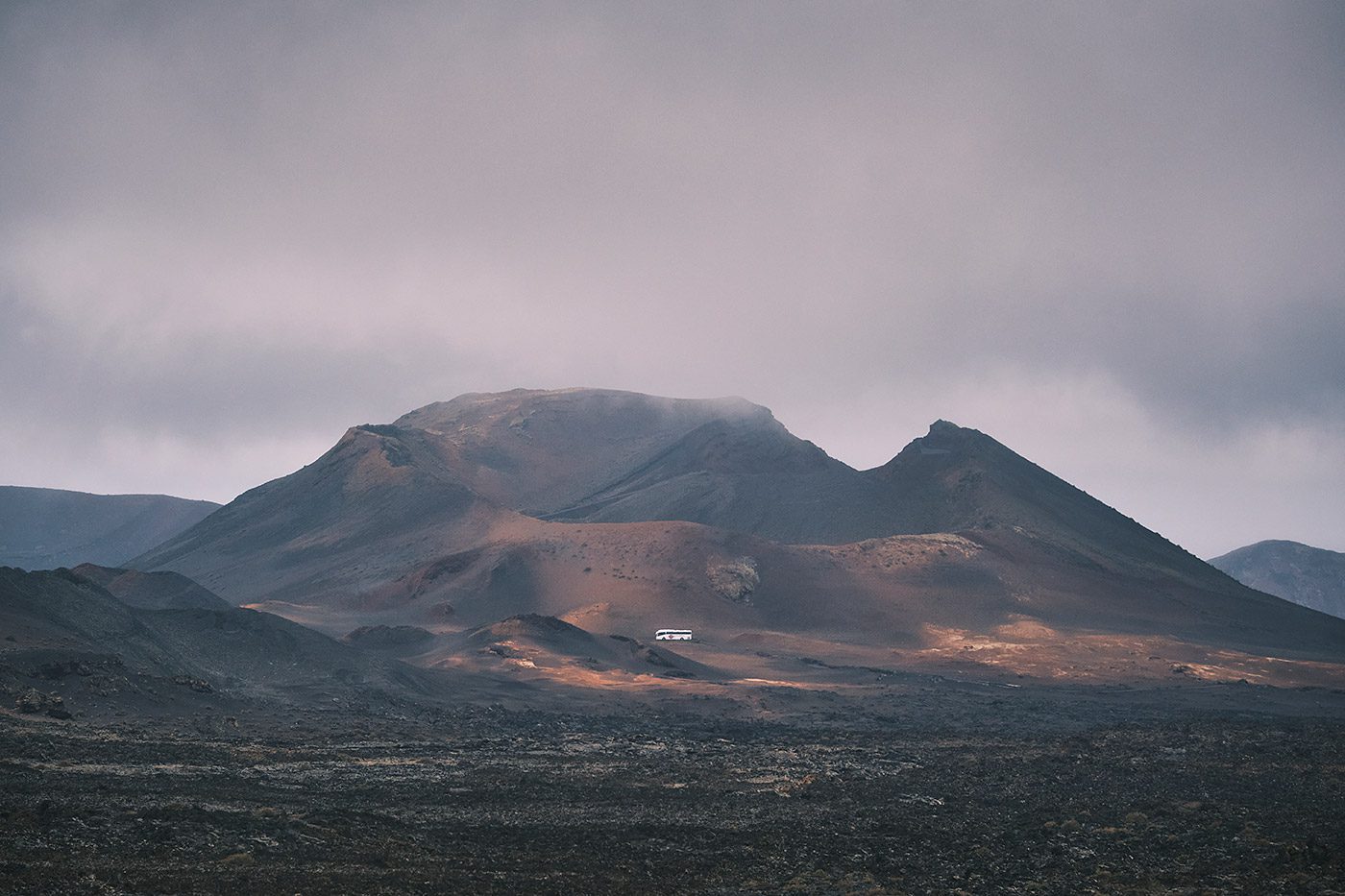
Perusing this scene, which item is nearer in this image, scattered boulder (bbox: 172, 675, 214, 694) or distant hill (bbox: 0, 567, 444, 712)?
distant hill (bbox: 0, 567, 444, 712)

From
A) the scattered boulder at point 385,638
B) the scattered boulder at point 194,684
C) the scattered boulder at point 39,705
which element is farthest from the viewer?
the scattered boulder at point 385,638

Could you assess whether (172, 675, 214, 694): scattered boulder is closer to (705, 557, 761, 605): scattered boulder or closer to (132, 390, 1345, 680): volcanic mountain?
(132, 390, 1345, 680): volcanic mountain

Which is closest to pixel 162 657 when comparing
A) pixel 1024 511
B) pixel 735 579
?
pixel 735 579

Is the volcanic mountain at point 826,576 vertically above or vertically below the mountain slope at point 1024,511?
below

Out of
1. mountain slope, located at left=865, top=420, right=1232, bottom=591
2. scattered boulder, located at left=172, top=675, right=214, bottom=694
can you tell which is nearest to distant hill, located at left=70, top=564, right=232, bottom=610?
scattered boulder, located at left=172, top=675, right=214, bottom=694

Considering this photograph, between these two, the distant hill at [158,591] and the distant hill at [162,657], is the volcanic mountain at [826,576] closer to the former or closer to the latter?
the distant hill at [158,591]

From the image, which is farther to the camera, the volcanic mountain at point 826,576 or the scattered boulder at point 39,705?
the volcanic mountain at point 826,576

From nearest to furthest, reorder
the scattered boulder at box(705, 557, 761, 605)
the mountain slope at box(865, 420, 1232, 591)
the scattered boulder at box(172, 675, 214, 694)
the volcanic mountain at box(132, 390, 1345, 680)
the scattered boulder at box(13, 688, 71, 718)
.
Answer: the scattered boulder at box(13, 688, 71, 718) → the scattered boulder at box(172, 675, 214, 694) → the volcanic mountain at box(132, 390, 1345, 680) → the scattered boulder at box(705, 557, 761, 605) → the mountain slope at box(865, 420, 1232, 591)

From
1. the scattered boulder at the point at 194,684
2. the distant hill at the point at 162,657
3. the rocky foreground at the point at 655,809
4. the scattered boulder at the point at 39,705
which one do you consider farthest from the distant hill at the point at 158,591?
the scattered boulder at the point at 39,705

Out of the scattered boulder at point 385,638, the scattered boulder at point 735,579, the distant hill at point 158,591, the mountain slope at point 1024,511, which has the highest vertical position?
the mountain slope at point 1024,511

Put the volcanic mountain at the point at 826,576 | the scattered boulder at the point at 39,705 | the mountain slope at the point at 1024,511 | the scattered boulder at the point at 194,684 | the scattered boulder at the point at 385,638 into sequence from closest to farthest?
the scattered boulder at the point at 39,705 < the scattered boulder at the point at 194,684 < the scattered boulder at the point at 385,638 < the volcanic mountain at the point at 826,576 < the mountain slope at the point at 1024,511

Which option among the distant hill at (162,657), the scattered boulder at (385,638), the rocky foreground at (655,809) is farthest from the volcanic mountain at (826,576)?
the rocky foreground at (655,809)

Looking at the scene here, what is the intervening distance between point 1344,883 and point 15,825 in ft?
111

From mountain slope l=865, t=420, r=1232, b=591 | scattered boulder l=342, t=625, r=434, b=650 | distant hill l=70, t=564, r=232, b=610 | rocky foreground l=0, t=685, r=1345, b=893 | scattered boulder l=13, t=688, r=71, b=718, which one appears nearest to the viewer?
rocky foreground l=0, t=685, r=1345, b=893
